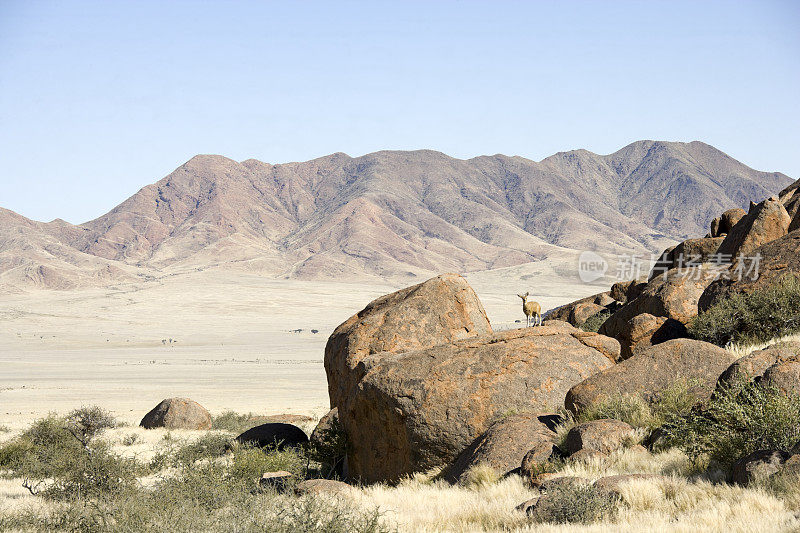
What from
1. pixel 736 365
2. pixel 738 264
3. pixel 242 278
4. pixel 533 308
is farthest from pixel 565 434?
pixel 242 278

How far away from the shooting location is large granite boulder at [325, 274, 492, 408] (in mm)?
14477

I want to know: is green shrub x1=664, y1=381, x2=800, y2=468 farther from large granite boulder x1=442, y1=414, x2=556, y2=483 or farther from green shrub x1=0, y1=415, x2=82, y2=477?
green shrub x1=0, y1=415, x2=82, y2=477

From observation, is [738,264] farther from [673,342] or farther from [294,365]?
[294,365]

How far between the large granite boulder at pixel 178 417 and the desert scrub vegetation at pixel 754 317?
60.8ft

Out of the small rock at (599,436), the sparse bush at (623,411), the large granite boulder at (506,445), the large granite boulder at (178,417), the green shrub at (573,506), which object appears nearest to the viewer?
the green shrub at (573,506)

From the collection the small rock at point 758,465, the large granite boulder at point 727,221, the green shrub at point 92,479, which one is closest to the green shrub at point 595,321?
the large granite boulder at point 727,221

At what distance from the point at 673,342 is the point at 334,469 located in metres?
6.60

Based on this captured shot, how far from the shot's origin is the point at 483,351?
1177 centimetres

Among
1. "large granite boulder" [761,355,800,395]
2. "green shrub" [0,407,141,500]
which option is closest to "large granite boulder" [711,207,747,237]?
"large granite boulder" [761,355,800,395]

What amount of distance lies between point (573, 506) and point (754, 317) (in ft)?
32.5

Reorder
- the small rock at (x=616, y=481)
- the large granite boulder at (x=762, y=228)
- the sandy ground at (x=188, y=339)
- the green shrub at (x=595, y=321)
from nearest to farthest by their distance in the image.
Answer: the small rock at (x=616, y=481) < the large granite boulder at (x=762, y=228) < the green shrub at (x=595, y=321) < the sandy ground at (x=188, y=339)

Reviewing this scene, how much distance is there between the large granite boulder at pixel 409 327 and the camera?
14.5 m

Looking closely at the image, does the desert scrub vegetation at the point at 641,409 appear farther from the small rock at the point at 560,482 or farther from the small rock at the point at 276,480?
the small rock at the point at 276,480

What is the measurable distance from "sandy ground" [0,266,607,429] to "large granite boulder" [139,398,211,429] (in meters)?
5.40
